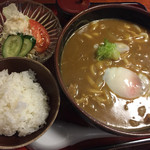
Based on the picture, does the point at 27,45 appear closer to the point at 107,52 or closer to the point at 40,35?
the point at 40,35

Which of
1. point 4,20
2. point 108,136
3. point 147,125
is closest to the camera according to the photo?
point 147,125

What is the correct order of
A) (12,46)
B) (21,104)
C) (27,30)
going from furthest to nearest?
(27,30), (12,46), (21,104)

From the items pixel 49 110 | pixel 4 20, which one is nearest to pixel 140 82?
pixel 49 110

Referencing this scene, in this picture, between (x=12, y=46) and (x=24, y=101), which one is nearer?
(x=24, y=101)

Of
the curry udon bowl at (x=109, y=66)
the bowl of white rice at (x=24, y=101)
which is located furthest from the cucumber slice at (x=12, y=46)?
the curry udon bowl at (x=109, y=66)

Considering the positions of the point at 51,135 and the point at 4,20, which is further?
the point at 4,20

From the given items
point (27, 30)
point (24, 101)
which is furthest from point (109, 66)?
point (27, 30)

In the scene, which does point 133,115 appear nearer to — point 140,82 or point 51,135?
point 140,82
